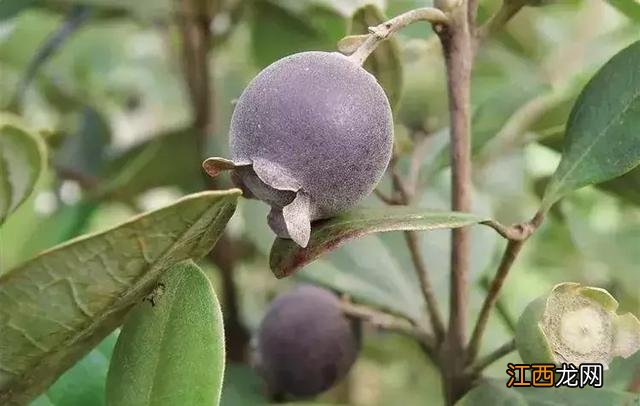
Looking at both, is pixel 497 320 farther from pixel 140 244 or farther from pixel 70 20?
pixel 140 244

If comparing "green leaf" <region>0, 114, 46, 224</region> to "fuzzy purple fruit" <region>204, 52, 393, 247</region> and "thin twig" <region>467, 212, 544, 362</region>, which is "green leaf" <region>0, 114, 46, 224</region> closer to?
"fuzzy purple fruit" <region>204, 52, 393, 247</region>

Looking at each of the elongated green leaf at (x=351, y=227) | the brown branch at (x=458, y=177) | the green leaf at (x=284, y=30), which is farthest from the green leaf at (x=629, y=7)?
the green leaf at (x=284, y=30)

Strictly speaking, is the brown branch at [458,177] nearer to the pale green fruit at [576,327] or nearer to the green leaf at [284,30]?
the pale green fruit at [576,327]

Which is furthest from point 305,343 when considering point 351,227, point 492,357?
point 351,227

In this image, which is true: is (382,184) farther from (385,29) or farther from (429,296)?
(385,29)

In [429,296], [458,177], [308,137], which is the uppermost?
[308,137]

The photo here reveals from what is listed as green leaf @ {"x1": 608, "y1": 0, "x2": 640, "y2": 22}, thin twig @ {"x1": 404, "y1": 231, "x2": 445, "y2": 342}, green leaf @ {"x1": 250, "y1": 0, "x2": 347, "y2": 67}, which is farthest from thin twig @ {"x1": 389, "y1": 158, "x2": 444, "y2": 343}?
green leaf @ {"x1": 250, "y1": 0, "x2": 347, "y2": 67}
